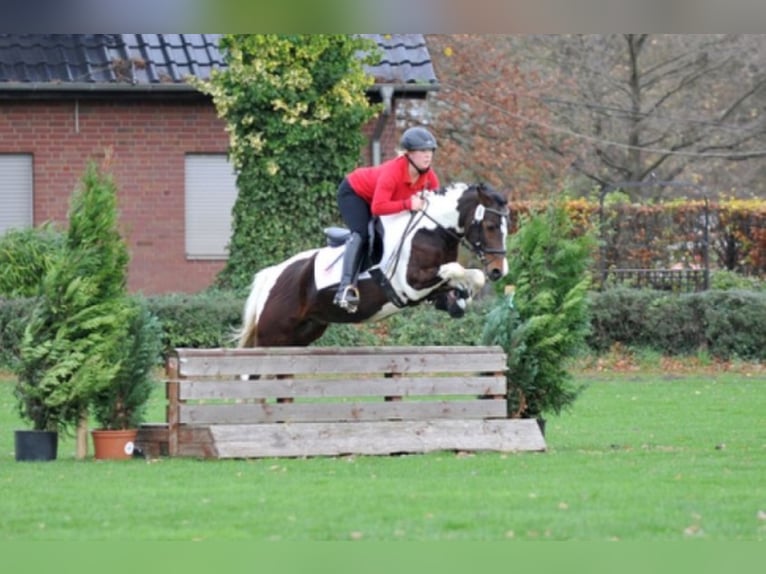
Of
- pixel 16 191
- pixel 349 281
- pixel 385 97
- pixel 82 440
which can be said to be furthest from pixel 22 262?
pixel 349 281

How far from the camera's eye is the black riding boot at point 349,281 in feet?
38.0

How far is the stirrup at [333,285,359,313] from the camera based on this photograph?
38.0 feet

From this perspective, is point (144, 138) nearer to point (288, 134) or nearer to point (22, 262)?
point (288, 134)

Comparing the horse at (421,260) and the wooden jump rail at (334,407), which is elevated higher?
the horse at (421,260)

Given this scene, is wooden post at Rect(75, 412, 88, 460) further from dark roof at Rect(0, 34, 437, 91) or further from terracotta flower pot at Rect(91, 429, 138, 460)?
dark roof at Rect(0, 34, 437, 91)

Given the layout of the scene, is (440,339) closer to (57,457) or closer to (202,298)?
(202,298)

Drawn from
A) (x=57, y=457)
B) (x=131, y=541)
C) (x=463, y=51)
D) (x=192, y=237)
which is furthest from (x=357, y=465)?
(x=463, y=51)

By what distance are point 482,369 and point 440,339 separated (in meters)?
9.45

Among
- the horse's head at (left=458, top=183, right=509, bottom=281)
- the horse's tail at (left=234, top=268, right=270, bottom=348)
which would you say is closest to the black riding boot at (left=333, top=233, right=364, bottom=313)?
the horse's head at (left=458, top=183, right=509, bottom=281)

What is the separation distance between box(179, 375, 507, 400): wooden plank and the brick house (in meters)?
12.8

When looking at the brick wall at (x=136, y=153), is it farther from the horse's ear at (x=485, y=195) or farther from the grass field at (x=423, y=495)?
the horse's ear at (x=485, y=195)

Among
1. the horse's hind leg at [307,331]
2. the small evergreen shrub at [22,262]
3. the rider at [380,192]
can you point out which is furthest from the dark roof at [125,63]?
the rider at [380,192]

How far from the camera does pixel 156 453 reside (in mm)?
11344

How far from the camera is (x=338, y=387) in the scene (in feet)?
37.5
